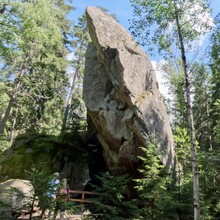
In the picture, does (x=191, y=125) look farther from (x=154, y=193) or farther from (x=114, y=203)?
(x=114, y=203)

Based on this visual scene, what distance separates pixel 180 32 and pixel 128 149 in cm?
634

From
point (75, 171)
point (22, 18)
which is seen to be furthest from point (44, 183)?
point (75, 171)

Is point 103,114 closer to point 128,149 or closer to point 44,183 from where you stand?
point 128,149

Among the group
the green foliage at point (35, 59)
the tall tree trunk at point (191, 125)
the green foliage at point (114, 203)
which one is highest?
the green foliage at point (35, 59)

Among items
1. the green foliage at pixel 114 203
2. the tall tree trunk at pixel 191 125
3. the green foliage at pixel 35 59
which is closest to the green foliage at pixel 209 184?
the tall tree trunk at pixel 191 125

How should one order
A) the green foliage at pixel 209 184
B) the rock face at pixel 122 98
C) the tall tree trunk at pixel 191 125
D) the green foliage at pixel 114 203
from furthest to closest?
the rock face at pixel 122 98, the green foliage at pixel 209 184, the green foliage at pixel 114 203, the tall tree trunk at pixel 191 125

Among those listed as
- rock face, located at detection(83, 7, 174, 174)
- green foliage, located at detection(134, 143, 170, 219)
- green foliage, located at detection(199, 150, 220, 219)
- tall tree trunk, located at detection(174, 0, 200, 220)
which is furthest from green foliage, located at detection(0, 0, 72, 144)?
green foliage, located at detection(199, 150, 220, 219)

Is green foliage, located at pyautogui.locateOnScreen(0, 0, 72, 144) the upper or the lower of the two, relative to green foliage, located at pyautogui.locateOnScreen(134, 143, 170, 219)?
upper

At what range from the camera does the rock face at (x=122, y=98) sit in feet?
44.6

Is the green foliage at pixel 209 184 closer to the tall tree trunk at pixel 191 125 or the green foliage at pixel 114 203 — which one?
the tall tree trunk at pixel 191 125

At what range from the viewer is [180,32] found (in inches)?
405

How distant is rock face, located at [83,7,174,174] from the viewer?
44.6 feet

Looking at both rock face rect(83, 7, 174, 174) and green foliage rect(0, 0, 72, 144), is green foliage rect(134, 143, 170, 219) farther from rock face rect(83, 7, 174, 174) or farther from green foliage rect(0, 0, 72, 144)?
green foliage rect(0, 0, 72, 144)

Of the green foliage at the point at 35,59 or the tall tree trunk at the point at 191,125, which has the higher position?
the green foliage at the point at 35,59
